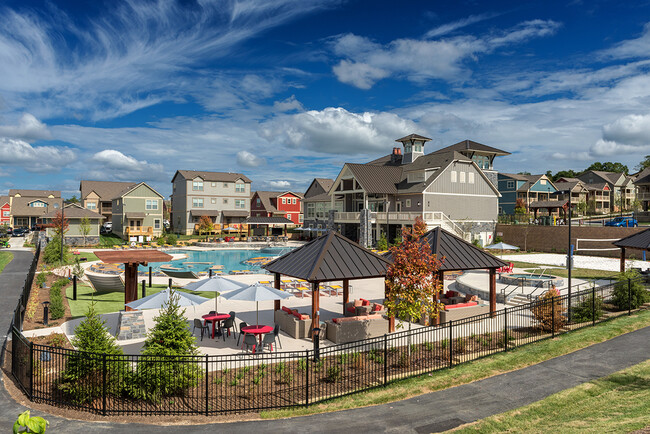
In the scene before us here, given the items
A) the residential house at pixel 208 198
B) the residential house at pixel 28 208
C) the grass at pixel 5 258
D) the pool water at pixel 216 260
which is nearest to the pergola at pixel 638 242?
the pool water at pixel 216 260

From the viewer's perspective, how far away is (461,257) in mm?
18062

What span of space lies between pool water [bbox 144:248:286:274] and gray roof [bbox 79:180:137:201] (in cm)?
3461

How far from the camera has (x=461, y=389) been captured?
11141 mm

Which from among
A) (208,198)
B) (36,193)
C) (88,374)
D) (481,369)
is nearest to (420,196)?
(481,369)

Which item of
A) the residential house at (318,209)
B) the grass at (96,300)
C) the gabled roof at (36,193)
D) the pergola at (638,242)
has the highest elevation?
the gabled roof at (36,193)

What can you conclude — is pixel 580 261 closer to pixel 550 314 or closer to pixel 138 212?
pixel 550 314

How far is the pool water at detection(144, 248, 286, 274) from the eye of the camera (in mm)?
39938

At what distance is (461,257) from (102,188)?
78.6m

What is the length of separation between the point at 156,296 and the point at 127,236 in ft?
169

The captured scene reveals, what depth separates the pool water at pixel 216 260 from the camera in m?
39.9

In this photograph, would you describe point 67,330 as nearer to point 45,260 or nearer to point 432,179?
point 45,260

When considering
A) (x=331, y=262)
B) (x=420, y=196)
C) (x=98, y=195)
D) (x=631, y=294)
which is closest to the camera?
(x=331, y=262)

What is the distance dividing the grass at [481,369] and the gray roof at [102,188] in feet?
249

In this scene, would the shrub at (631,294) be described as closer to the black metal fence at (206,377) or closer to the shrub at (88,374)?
the black metal fence at (206,377)
